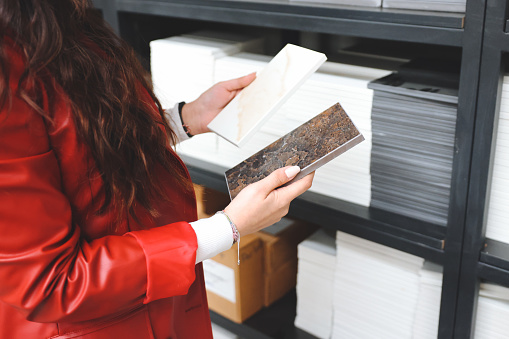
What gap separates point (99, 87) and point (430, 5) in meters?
0.68

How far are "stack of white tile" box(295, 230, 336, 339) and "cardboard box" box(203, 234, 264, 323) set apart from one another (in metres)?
0.15

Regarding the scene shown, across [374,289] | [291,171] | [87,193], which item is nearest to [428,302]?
[374,289]

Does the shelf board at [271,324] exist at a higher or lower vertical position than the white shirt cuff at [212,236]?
lower

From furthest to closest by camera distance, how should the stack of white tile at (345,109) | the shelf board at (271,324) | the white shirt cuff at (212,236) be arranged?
the shelf board at (271,324) → the stack of white tile at (345,109) → the white shirt cuff at (212,236)

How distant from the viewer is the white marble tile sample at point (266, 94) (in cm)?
104

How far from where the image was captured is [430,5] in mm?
1062

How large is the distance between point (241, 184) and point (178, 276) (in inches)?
11.1

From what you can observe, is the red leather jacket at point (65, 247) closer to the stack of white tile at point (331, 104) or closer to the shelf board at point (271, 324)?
the stack of white tile at point (331, 104)

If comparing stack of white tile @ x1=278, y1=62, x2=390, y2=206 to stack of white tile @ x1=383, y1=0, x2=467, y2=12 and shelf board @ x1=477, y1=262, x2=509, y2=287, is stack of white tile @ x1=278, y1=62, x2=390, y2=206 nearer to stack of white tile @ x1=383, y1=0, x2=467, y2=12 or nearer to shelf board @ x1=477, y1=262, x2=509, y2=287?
stack of white tile @ x1=383, y1=0, x2=467, y2=12

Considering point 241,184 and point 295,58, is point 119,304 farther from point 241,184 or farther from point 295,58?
point 295,58

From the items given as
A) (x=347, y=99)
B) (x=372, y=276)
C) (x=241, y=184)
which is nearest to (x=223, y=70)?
(x=347, y=99)

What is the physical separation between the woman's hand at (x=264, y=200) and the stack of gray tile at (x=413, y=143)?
12.8 inches

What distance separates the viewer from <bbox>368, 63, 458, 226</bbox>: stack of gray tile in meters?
1.13

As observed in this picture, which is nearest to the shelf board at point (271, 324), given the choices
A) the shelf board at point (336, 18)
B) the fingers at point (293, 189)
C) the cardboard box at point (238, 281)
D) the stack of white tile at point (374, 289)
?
the cardboard box at point (238, 281)
